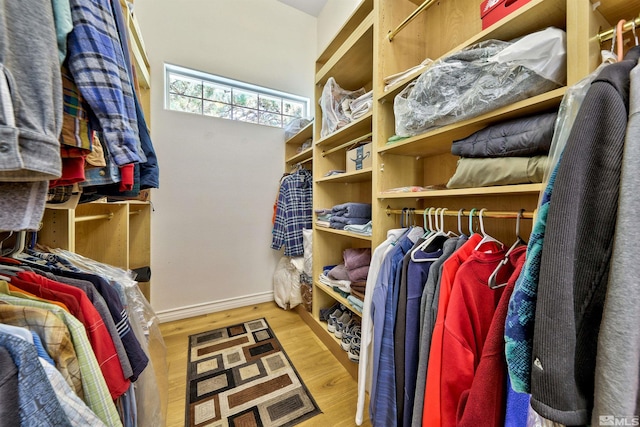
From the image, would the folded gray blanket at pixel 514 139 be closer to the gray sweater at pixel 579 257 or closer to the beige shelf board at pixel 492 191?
the beige shelf board at pixel 492 191

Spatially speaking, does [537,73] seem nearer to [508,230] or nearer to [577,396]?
[508,230]

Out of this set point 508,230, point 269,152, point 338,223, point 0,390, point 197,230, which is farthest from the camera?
point 269,152

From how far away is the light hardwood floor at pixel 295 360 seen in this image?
1.19 meters

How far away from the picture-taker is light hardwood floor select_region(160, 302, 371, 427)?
119 cm

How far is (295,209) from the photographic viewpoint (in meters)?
2.22

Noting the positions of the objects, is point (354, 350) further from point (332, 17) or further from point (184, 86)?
point (332, 17)

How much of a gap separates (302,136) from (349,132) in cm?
85

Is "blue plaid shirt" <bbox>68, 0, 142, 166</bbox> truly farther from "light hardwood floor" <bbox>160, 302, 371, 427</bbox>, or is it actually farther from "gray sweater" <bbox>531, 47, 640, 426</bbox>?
"light hardwood floor" <bbox>160, 302, 371, 427</bbox>

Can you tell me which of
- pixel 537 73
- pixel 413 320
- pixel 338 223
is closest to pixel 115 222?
pixel 338 223

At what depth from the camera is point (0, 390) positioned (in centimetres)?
31

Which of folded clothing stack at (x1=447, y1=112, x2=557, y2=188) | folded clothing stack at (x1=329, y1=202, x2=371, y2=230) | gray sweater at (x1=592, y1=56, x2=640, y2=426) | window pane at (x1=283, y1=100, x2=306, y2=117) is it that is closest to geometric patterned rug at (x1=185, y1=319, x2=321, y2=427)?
folded clothing stack at (x1=329, y1=202, x2=371, y2=230)

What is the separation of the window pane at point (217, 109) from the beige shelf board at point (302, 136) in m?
0.65

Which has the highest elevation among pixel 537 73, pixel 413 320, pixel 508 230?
pixel 537 73

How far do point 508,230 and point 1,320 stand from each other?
61.3 inches
